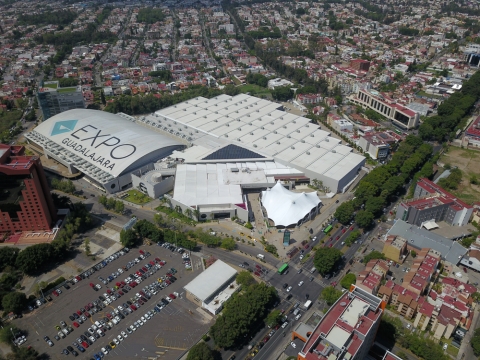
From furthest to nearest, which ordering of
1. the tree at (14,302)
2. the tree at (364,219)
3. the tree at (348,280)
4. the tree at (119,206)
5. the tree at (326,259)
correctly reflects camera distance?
the tree at (119,206) < the tree at (364,219) < the tree at (326,259) < the tree at (348,280) < the tree at (14,302)

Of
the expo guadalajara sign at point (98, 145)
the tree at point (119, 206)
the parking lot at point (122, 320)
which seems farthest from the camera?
the expo guadalajara sign at point (98, 145)

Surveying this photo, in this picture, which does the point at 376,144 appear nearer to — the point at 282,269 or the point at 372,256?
Result: the point at 372,256

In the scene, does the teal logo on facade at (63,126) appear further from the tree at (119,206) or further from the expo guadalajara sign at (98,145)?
the tree at (119,206)

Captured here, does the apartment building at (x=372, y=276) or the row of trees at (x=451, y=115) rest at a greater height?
the apartment building at (x=372, y=276)

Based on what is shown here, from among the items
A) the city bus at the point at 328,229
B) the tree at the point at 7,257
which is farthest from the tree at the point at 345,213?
the tree at the point at 7,257

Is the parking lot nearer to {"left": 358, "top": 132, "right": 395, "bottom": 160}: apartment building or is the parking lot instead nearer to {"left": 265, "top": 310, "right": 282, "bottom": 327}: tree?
{"left": 265, "top": 310, "right": 282, "bottom": 327}: tree

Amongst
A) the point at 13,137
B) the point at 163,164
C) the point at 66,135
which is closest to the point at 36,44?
the point at 13,137
